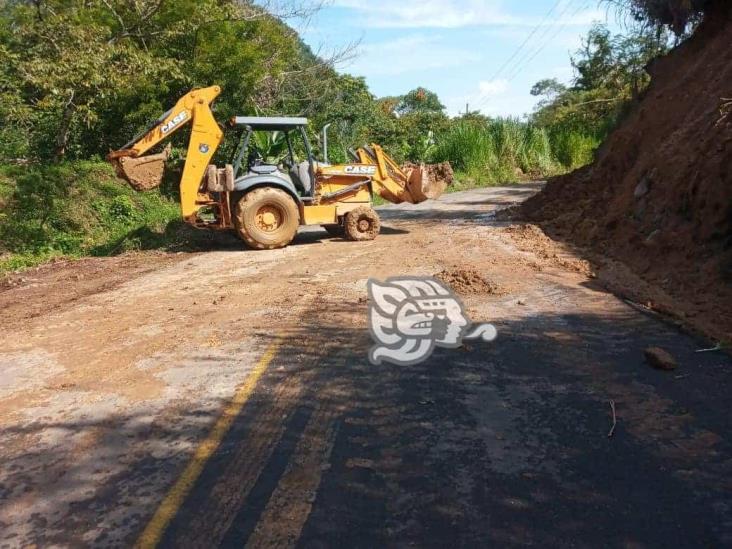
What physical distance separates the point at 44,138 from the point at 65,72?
436cm

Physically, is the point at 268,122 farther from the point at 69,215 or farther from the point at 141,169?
the point at 69,215

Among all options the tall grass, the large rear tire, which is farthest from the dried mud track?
the tall grass

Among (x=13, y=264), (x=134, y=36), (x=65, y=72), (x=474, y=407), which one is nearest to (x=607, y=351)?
(x=474, y=407)

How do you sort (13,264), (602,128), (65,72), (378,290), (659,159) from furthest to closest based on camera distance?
(602,128)
(65,72)
(13,264)
(659,159)
(378,290)

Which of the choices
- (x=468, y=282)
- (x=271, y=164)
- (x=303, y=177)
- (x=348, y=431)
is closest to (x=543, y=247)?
(x=468, y=282)

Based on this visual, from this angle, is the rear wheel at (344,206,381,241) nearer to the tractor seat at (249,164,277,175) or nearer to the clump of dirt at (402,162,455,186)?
the clump of dirt at (402,162,455,186)

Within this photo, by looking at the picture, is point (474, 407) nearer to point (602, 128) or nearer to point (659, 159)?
point (659, 159)

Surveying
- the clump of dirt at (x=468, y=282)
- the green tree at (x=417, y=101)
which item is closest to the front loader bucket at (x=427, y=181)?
the clump of dirt at (x=468, y=282)

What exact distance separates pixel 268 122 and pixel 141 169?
2.39m

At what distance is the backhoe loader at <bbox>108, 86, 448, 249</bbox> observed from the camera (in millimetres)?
11445

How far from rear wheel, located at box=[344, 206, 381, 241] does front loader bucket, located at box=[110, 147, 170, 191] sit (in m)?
3.57

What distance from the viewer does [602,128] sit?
1203 inches

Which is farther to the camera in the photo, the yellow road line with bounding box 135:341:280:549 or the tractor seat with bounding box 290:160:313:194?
the tractor seat with bounding box 290:160:313:194

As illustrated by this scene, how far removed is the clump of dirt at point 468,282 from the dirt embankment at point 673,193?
61.7 inches
